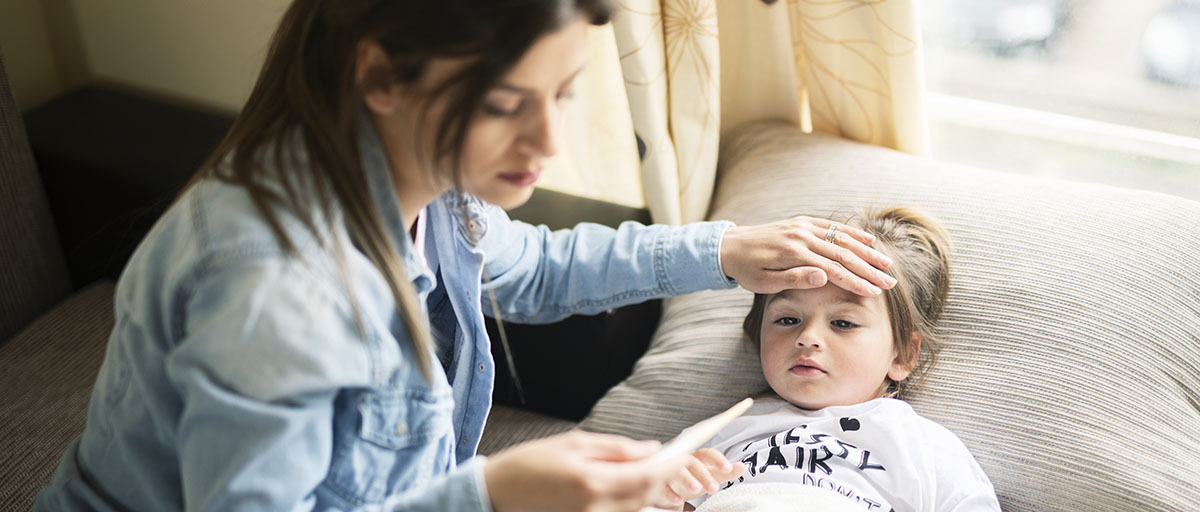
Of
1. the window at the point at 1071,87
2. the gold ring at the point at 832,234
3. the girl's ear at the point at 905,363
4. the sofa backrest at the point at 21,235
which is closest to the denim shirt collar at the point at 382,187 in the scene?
the gold ring at the point at 832,234

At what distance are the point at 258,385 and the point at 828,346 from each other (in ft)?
2.26

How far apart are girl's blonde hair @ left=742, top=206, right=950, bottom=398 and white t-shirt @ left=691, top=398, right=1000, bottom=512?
71 mm

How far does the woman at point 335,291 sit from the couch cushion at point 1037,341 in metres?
0.50

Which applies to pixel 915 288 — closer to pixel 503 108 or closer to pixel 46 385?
pixel 503 108

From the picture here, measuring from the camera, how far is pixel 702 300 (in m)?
1.35

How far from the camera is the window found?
1520 mm

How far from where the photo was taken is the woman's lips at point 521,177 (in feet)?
2.62

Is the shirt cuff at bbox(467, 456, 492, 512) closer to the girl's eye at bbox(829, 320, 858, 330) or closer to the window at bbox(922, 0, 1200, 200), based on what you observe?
the girl's eye at bbox(829, 320, 858, 330)

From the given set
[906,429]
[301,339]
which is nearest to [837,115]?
[906,429]

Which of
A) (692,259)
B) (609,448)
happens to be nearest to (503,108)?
(609,448)

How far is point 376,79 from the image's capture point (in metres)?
0.74

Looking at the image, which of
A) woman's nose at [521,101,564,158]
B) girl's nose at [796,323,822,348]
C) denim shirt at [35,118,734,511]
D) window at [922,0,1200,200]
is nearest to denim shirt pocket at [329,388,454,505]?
denim shirt at [35,118,734,511]

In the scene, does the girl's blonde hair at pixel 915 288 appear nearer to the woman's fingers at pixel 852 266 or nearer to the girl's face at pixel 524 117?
the woman's fingers at pixel 852 266

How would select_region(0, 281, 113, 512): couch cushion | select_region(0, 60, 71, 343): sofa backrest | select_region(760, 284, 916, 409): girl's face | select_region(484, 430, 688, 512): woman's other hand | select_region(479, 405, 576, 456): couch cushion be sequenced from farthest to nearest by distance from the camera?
1. select_region(0, 60, 71, 343): sofa backrest
2. select_region(479, 405, 576, 456): couch cushion
3. select_region(0, 281, 113, 512): couch cushion
4. select_region(760, 284, 916, 409): girl's face
5. select_region(484, 430, 688, 512): woman's other hand
